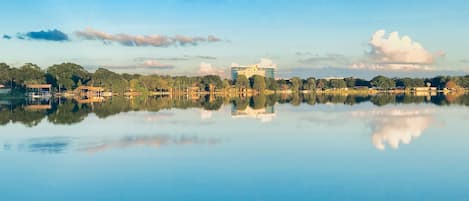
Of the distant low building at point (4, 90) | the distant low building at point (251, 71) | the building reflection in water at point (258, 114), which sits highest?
the distant low building at point (251, 71)

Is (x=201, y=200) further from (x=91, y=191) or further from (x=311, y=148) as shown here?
(x=311, y=148)

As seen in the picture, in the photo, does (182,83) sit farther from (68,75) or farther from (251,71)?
(251,71)

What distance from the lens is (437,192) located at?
9438 millimetres

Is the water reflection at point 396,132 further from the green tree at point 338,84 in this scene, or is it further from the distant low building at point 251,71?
the distant low building at point 251,71

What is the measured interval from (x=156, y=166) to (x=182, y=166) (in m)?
0.61

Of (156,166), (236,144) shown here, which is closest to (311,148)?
(236,144)

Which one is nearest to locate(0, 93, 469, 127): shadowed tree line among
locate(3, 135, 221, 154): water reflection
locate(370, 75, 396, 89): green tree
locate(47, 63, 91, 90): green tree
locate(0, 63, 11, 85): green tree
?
locate(3, 135, 221, 154): water reflection

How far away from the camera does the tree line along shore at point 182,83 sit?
83625 millimetres

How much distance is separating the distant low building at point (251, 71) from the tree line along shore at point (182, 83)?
91.8ft

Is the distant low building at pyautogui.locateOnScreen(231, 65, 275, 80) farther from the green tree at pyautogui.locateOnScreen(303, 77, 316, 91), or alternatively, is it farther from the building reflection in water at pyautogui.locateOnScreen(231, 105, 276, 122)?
the building reflection in water at pyautogui.locateOnScreen(231, 105, 276, 122)

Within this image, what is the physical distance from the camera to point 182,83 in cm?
10906

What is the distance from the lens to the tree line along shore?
274 ft

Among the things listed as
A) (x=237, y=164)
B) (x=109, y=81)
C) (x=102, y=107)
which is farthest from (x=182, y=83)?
(x=237, y=164)

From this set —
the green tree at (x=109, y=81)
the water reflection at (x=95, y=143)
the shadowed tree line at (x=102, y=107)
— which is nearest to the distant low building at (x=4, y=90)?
the green tree at (x=109, y=81)
